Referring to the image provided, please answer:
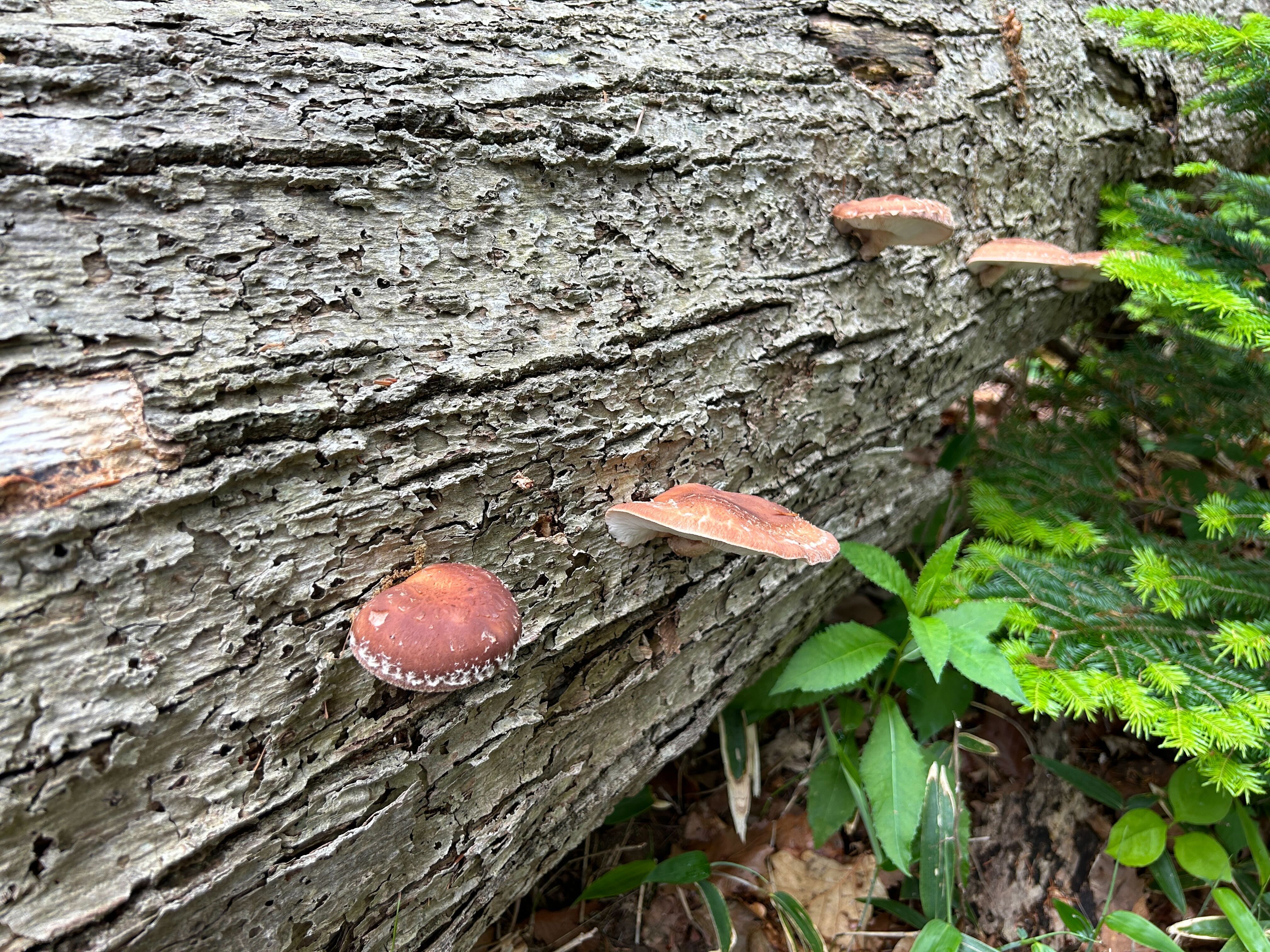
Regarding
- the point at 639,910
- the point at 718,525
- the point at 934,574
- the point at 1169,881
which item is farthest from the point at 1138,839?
the point at 718,525

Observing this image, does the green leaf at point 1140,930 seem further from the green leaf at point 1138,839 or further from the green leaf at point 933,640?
the green leaf at point 933,640

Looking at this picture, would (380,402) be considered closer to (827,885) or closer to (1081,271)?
(827,885)

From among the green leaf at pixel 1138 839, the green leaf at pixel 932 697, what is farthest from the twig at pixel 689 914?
the green leaf at pixel 1138 839

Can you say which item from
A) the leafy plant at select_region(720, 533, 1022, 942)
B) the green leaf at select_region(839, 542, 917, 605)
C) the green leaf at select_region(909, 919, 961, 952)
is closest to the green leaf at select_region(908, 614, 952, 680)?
the leafy plant at select_region(720, 533, 1022, 942)

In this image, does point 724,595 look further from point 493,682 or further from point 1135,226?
point 1135,226

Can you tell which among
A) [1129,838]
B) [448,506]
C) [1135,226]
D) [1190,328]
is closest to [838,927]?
[1129,838]

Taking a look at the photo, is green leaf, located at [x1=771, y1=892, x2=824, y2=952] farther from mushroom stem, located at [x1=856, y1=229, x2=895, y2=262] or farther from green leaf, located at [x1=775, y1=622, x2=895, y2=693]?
mushroom stem, located at [x1=856, y1=229, x2=895, y2=262]
